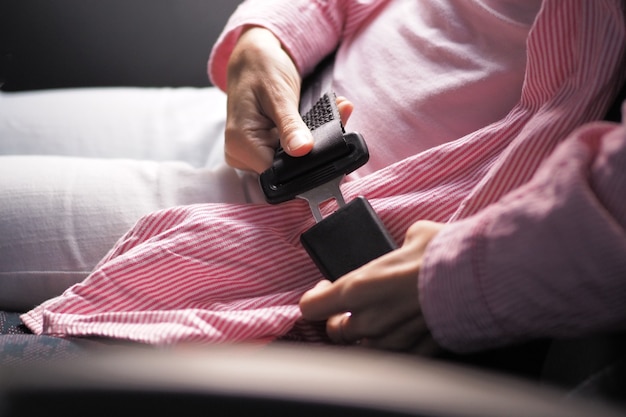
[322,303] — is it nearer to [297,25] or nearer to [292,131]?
[292,131]

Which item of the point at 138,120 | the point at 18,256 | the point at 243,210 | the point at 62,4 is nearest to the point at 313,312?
the point at 243,210

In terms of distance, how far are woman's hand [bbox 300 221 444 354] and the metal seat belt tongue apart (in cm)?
4

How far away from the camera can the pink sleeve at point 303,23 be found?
2.11 feet

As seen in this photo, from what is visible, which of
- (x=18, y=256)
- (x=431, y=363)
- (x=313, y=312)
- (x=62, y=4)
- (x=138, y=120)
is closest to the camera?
(x=431, y=363)

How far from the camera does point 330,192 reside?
1.61ft

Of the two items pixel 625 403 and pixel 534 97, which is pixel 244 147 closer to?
pixel 534 97

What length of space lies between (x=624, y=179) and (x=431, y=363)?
0.46ft

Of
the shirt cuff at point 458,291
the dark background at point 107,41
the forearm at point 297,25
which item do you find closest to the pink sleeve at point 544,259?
the shirt cuff at point 458,291

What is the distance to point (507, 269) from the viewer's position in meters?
0.36

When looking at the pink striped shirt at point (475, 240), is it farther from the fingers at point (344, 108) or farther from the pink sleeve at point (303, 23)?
the pink sleeve at point (303, 23)

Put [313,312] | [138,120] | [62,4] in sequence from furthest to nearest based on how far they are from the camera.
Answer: [62,4] < [138,120] < [313,312]

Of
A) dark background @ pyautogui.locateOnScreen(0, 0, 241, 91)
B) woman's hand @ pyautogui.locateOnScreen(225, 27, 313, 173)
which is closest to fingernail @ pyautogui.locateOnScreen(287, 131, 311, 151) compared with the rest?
woman's hand @ pyautogui.locateOnScreen(225, 27, 313, 173)

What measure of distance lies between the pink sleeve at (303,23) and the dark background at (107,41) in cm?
27

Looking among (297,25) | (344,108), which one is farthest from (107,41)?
(344,108)
